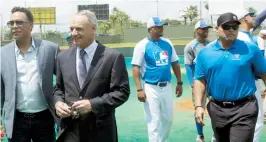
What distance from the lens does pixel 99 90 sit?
321cm

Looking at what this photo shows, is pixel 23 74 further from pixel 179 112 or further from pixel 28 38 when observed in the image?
pixel 179 112

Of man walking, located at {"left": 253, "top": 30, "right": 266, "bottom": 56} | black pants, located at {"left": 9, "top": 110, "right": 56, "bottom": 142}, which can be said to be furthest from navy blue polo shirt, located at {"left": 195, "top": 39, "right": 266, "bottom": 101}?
black pants, located at {"left": 9, "top": 110, "right": 56, "bottom": 142}

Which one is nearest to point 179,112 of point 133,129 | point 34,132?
point 133,129

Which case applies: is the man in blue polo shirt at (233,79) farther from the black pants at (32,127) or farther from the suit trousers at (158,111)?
the suit trousers at (158,111)

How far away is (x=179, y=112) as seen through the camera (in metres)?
8.79

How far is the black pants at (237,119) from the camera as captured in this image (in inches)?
156

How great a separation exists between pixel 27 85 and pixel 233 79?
6.40 ft

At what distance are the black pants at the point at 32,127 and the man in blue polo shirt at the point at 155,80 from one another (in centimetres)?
217

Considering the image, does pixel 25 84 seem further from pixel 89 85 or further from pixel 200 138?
pixel 200 138

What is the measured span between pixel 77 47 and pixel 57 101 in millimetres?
465

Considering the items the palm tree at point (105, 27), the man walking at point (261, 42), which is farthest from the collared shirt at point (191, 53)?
the palm tree at point (105, 27)

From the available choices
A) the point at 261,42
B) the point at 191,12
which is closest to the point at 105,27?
the point at 191,12

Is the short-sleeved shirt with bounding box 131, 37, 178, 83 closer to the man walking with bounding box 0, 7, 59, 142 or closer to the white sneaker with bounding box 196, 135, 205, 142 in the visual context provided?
the white sneaker with bounding box 196, 135, 205, 142

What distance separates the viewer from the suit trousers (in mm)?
5758
